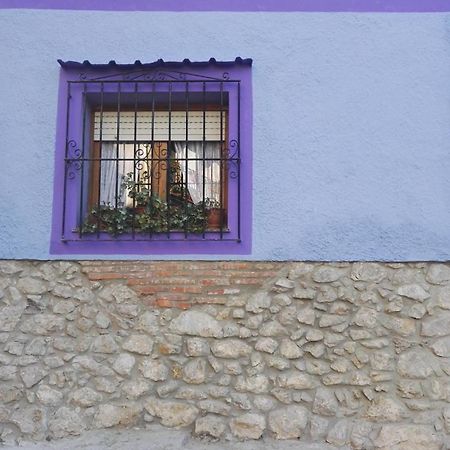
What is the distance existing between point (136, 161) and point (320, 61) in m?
1.61

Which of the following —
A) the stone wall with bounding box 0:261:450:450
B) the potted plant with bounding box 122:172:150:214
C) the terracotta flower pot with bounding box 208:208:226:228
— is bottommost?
the stone wall with bounding box 0:261:450:450

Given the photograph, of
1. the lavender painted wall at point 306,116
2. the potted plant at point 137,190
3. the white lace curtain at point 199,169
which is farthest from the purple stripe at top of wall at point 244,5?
the potted plant at point 137,190

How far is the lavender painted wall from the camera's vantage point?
4.03 m

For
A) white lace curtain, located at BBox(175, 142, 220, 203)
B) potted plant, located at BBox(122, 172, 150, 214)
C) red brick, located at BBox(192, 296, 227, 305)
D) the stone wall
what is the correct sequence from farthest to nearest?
white lace curtain, located at BBox(175, 142, 220, 203) < potted plant, located at BBox(122, 172, 150, 214) < red brick, located at BBox(192, 296, 227, 305) < the stone wall

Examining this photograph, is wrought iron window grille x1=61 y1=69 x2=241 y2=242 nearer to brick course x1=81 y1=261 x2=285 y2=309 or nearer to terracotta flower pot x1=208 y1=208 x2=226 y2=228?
terracotta flower pot x1=208 y1=208 x2=226 y2=228

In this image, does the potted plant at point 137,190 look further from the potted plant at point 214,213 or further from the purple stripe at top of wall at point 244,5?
the purple stripe at top of wall at point 244,5

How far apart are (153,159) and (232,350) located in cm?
155

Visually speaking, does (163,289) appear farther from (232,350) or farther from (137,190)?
(137,190)

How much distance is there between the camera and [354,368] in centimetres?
383

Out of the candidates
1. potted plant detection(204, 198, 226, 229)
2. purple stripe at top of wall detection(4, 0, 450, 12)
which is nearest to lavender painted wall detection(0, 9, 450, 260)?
purple stripe at top of wall detection(4, 0, 450, 12)

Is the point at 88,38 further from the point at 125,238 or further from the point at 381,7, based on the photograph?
the point at 381,7

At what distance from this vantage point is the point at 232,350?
3861mm

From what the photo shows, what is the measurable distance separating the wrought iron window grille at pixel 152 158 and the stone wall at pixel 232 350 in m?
0.32

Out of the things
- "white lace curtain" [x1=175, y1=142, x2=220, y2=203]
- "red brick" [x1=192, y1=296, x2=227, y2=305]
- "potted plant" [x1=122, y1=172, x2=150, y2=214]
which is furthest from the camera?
"white lace curtain" [x1=175, y1=142, x2=220, y2=203]
